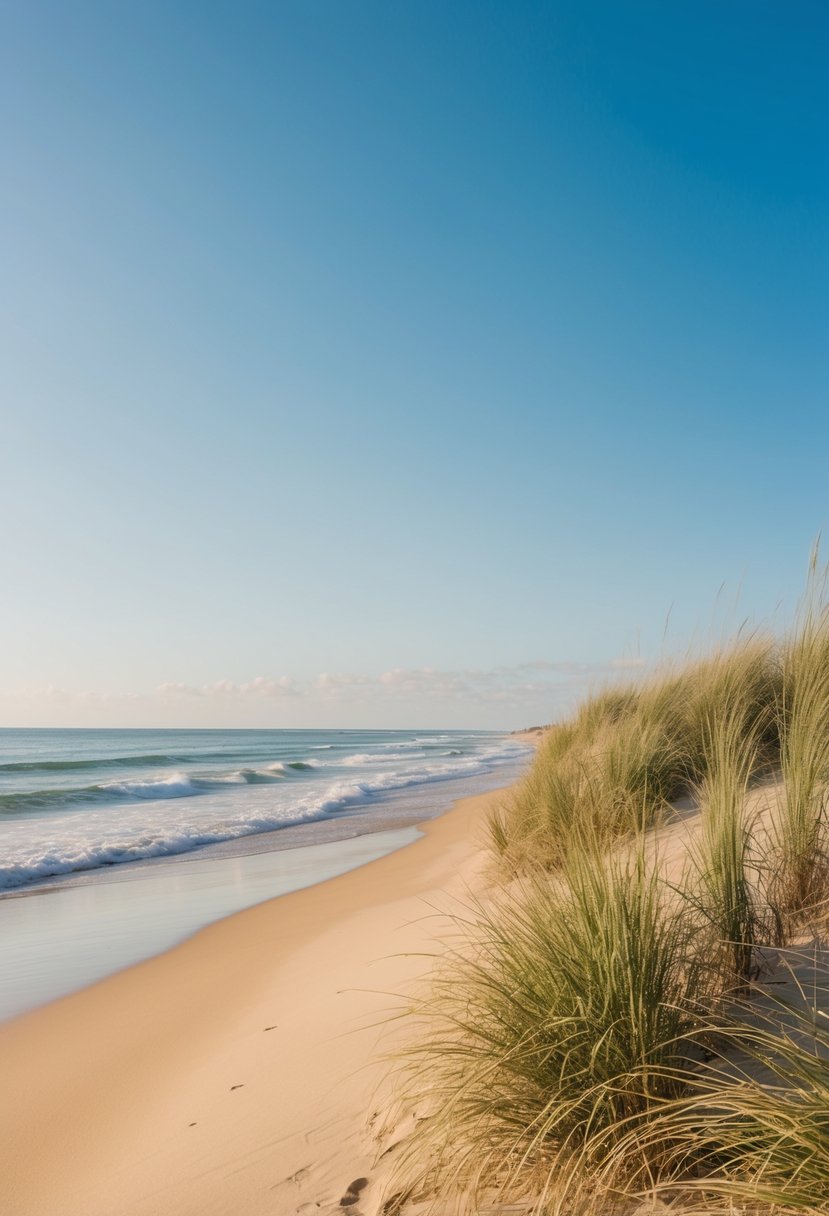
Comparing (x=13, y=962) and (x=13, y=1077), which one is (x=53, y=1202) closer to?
(x=13, y=1077)

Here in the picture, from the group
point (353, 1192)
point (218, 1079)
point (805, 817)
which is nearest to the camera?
point (353, 1192)

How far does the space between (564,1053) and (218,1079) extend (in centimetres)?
228

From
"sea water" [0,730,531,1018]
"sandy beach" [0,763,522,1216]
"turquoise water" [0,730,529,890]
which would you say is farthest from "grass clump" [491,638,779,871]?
"turquoise water" [0,730,529,890]

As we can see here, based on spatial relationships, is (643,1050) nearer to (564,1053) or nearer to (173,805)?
(564,1053)

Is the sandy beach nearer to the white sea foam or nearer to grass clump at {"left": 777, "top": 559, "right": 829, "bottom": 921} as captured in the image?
grass clump at {"left": 777, "top": 559, "right": 829, "bottom": 921}

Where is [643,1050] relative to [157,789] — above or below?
above

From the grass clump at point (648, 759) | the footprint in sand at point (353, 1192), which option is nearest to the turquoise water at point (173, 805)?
the grass clump at point (648, 759)

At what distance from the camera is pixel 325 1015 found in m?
4.32

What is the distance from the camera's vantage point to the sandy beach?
9.15ft

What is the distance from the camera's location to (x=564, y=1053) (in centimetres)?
230

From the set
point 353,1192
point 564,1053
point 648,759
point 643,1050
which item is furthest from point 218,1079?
point 648,759

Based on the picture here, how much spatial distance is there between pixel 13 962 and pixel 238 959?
1.89m

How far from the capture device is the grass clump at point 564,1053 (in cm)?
217

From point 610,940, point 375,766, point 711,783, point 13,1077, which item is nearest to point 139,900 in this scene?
point 13,1077
